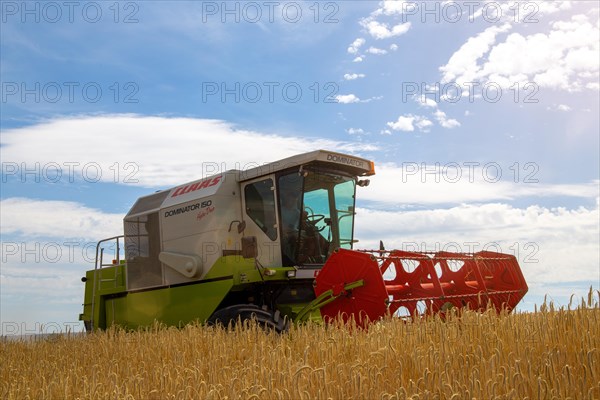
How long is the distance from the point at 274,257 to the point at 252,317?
50.4 inches

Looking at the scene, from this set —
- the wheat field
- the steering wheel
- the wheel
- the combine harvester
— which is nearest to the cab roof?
the combine harvester

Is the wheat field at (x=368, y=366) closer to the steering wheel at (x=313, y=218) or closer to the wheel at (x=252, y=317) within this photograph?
the wheel at (x=252, y=317)

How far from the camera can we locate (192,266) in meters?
8.95

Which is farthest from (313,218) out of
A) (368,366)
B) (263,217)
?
(368,366)

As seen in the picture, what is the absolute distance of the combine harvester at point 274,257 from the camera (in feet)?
25.1

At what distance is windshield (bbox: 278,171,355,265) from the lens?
329 inches

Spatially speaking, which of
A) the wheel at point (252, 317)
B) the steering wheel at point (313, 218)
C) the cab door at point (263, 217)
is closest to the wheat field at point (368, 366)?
the wheel at point (252, 317)

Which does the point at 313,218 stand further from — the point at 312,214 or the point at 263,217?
the point at 263,217

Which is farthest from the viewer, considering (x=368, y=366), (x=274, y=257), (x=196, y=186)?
(x=196, y=186)

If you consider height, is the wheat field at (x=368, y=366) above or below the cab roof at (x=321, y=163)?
below

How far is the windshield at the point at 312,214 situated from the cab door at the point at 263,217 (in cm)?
16

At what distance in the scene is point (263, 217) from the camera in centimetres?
875

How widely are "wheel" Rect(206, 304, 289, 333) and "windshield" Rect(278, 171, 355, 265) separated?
2.99 feet

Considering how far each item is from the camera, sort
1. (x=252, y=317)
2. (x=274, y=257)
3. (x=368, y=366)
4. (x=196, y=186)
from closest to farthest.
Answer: (x=368, y=366), (x=252, y=317), (x=274, y=257), (x=196, y=186)
